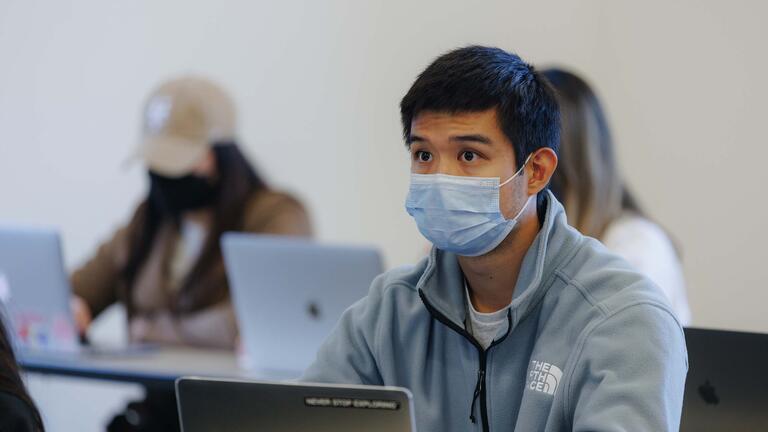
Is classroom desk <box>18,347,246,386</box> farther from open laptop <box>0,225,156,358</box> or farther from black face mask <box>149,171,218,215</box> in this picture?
black face mask <box>149,171,218,215</box>

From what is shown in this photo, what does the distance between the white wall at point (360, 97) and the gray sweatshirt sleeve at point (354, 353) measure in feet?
6.44

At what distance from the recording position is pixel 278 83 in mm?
4797

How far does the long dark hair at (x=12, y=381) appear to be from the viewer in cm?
163

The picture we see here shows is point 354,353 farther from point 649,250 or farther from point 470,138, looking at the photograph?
point 649,250

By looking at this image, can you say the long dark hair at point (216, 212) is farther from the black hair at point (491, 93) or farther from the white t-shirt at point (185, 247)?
the black hair at point (491, 93)

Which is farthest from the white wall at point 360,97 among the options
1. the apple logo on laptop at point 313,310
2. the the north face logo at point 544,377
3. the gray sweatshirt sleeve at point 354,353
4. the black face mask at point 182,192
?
the the north face logo at point 544,377

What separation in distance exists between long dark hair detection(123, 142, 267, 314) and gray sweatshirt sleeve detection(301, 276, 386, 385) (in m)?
1.86

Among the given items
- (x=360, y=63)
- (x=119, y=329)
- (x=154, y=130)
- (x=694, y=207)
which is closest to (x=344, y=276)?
(x=154, y=130)

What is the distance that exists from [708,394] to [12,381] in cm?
105

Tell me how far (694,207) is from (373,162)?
4.31ft

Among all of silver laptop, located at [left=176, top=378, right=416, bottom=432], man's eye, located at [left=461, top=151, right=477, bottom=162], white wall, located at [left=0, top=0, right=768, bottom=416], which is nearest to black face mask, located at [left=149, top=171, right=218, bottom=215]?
white wall, located at [left=0, top=0, right=768, bottom=416]

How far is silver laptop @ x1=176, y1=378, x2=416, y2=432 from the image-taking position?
1.40 meters

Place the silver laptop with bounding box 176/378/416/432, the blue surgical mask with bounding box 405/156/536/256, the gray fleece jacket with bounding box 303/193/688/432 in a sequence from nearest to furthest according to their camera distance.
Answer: the silver laptop with bounding box 176/378/416/432 < the gray fleece jacket with bounding box 303/193/688/432 < the blue surgical mask with bounding box 405/156/536/256

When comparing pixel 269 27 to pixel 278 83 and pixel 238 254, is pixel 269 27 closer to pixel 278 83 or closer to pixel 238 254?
pixel 278 83
